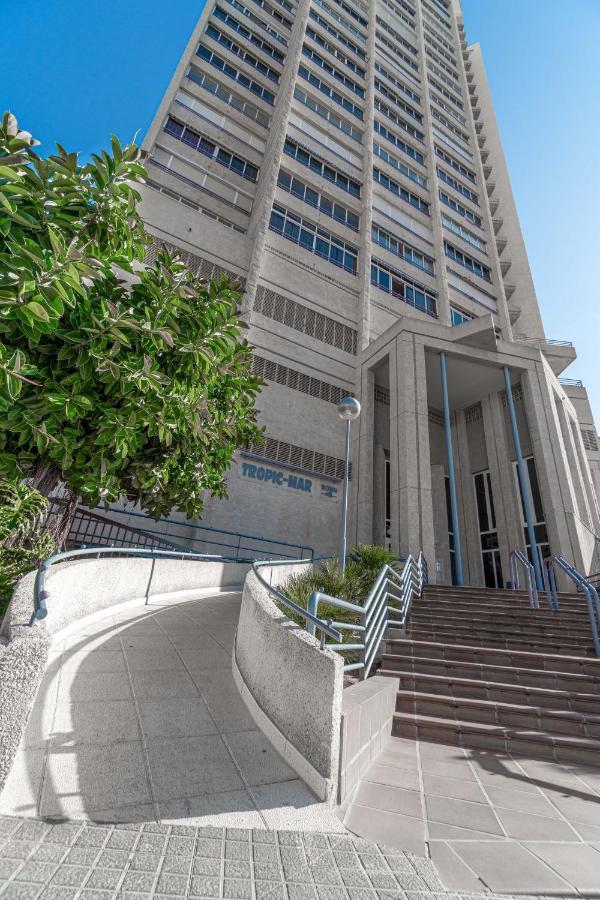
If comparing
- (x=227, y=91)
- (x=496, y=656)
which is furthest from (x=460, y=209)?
(x=496, y=656)

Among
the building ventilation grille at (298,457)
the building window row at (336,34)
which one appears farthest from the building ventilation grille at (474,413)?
the building window row at (336,34)

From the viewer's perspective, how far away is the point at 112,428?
5.27 meters

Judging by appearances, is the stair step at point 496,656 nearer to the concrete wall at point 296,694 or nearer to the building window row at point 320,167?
the concrete wall at point 296,694

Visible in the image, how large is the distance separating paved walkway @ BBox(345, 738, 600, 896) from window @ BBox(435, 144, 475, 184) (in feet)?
133

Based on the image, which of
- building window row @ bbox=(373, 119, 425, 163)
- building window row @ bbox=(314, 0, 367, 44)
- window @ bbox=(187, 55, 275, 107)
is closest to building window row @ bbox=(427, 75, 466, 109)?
building window row @ bbox=(314, 0, 367, 44)

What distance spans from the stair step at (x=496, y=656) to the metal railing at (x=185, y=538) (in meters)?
7.35

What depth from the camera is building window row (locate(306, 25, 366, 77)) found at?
28.3 meters

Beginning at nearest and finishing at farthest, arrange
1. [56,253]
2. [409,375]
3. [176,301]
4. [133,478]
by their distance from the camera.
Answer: [56,253], [176,301], [133,478], [409,375]

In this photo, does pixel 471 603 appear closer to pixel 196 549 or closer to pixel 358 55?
pixel 196 549

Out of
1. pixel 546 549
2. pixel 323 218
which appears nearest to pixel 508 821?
pixel 546 549

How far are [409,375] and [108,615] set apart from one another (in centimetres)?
1303

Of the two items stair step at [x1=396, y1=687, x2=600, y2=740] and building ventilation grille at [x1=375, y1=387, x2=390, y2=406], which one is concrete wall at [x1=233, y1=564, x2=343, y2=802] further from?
building ventilation grille at [x1=375, y1=387, x2=390, y2=406]

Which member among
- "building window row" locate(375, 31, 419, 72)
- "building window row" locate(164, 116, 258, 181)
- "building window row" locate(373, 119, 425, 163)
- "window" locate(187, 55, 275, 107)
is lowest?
"building window row" locate(164, 116, 258, 181)

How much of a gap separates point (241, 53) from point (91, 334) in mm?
32975
